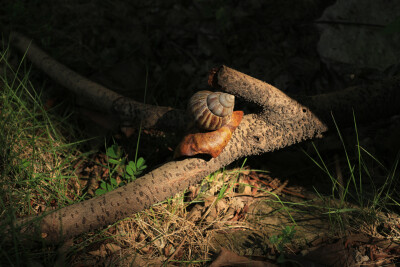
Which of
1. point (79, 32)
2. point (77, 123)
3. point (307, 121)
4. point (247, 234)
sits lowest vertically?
point (247, 234)

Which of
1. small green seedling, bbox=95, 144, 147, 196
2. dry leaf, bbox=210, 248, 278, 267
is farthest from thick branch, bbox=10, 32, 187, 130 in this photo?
dry leaf, bbox=210, 248, 278, 267

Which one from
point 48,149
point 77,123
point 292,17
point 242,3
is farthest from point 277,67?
point 48,149

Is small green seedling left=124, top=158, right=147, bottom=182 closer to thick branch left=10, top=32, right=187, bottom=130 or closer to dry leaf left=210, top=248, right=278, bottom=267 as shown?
thick branch left=10, top=32, right=187, bottom=130

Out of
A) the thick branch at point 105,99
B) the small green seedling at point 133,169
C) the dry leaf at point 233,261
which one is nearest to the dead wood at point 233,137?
the thick branch at point 105,99

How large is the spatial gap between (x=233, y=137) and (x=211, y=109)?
37 centimetres

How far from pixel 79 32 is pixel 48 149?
1751 millimetres

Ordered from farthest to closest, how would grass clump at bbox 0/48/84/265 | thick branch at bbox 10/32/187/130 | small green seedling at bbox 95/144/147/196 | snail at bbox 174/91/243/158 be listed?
thick branch at bbox 10/32/187/130, small green seedling at bbox 95/144/147/196, grass clump at bbox 0/48/84/265, snail at bbox 174/91/243/158

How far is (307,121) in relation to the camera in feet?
8.32

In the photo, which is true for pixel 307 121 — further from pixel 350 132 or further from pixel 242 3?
pixel 242 3

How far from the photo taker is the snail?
85.7 inches

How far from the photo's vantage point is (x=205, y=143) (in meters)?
2.22

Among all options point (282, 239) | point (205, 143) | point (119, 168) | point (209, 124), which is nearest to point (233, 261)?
point (282, 239)

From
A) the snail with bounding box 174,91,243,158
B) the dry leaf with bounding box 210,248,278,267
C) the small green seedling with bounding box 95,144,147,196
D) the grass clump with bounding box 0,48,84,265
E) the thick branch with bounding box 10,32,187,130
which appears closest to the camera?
the dry leaf with bounding box 210,248,278,267

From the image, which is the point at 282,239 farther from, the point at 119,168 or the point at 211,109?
the point at 119,168
